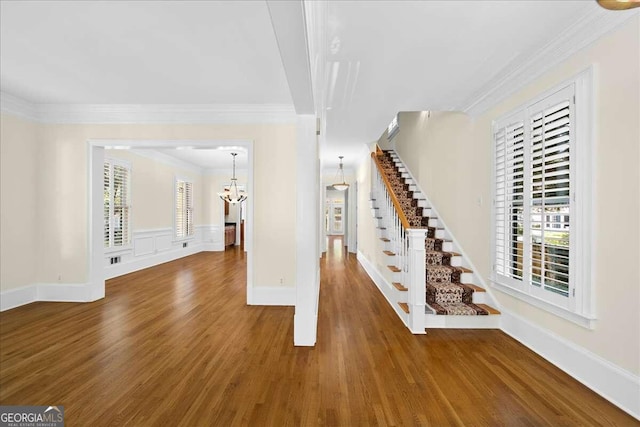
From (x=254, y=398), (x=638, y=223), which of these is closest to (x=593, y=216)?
(x=638, y=223)

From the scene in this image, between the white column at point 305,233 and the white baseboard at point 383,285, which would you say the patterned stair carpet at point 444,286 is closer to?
the white baseboard at point 383,285

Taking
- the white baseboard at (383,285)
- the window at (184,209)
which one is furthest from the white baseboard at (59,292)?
the white baseboard at (383,285)

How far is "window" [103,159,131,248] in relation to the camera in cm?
589

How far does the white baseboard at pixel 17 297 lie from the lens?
13.3 feet

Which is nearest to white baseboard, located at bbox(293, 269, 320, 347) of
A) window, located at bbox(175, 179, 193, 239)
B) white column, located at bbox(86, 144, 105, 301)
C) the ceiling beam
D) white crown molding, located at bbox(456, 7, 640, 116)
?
the ceiling beam

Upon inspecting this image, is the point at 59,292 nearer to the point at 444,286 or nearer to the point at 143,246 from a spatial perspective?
the point at 143,246

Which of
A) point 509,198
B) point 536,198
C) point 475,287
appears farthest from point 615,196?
point 475,287

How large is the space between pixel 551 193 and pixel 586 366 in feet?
4.69

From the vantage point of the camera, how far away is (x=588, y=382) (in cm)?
226

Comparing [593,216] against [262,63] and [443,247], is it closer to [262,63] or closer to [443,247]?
[443,247]

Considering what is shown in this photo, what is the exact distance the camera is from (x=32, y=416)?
1978 millimetres

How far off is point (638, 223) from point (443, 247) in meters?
2.58

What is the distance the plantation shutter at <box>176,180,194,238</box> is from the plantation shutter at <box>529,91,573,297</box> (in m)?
8.32

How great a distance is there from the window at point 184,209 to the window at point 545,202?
802 cm
